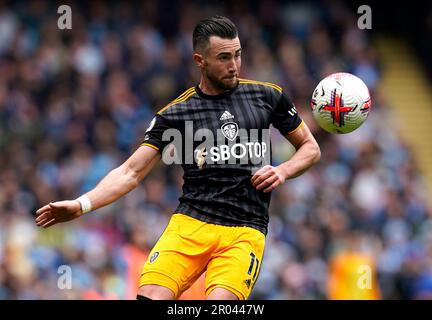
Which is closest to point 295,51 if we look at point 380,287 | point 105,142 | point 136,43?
point 136,43

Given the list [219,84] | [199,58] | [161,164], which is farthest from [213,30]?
[161,164]

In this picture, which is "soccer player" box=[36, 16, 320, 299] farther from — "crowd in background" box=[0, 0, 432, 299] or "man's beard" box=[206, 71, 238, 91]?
"crowd in background" box=[0, 0, 432, 299]

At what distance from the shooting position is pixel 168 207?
13.7m

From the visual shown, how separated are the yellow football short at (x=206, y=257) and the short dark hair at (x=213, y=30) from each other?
1249 mm

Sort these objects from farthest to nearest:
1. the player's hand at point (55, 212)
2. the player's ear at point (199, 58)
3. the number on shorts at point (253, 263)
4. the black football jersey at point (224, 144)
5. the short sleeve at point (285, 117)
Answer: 1. the short sleeve at point (285, 117)
2. the player's ear at point (199, 58)
3. the black football jersey at point (224, 144)
4. the number on shorts at point (253, 263)
5. the player's hand at point (55, 212)

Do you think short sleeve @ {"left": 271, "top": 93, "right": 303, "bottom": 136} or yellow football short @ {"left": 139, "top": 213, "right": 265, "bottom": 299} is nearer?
yellow football short @ {"left": 139, "top": 213, "right": 265, "bottom": 299}

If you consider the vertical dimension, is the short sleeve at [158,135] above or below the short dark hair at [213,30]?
below

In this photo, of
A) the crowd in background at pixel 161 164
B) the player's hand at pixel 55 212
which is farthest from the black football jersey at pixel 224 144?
the crowd in background at pixel 161 164

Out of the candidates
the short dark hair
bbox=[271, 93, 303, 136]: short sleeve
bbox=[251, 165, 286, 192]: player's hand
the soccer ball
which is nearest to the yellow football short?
bbox=[251, 165, 286, 192]: player's hand

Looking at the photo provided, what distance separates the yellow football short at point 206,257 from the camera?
6691 mm

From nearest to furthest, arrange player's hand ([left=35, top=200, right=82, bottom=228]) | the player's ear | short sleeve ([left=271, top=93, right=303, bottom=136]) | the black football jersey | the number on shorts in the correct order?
player's hand ([left=35, top=200, right=82, bottom=228]) → the number on shorts → the black football jersey → the player's ear → short sleeve ([left=271, top=93, right=303, bottom=136])

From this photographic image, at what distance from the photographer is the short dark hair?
22.7ft

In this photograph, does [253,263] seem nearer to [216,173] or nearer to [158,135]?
[216,173]

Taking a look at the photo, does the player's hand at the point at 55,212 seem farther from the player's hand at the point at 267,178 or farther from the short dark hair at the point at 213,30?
the short dark hair at the point at 213,30
